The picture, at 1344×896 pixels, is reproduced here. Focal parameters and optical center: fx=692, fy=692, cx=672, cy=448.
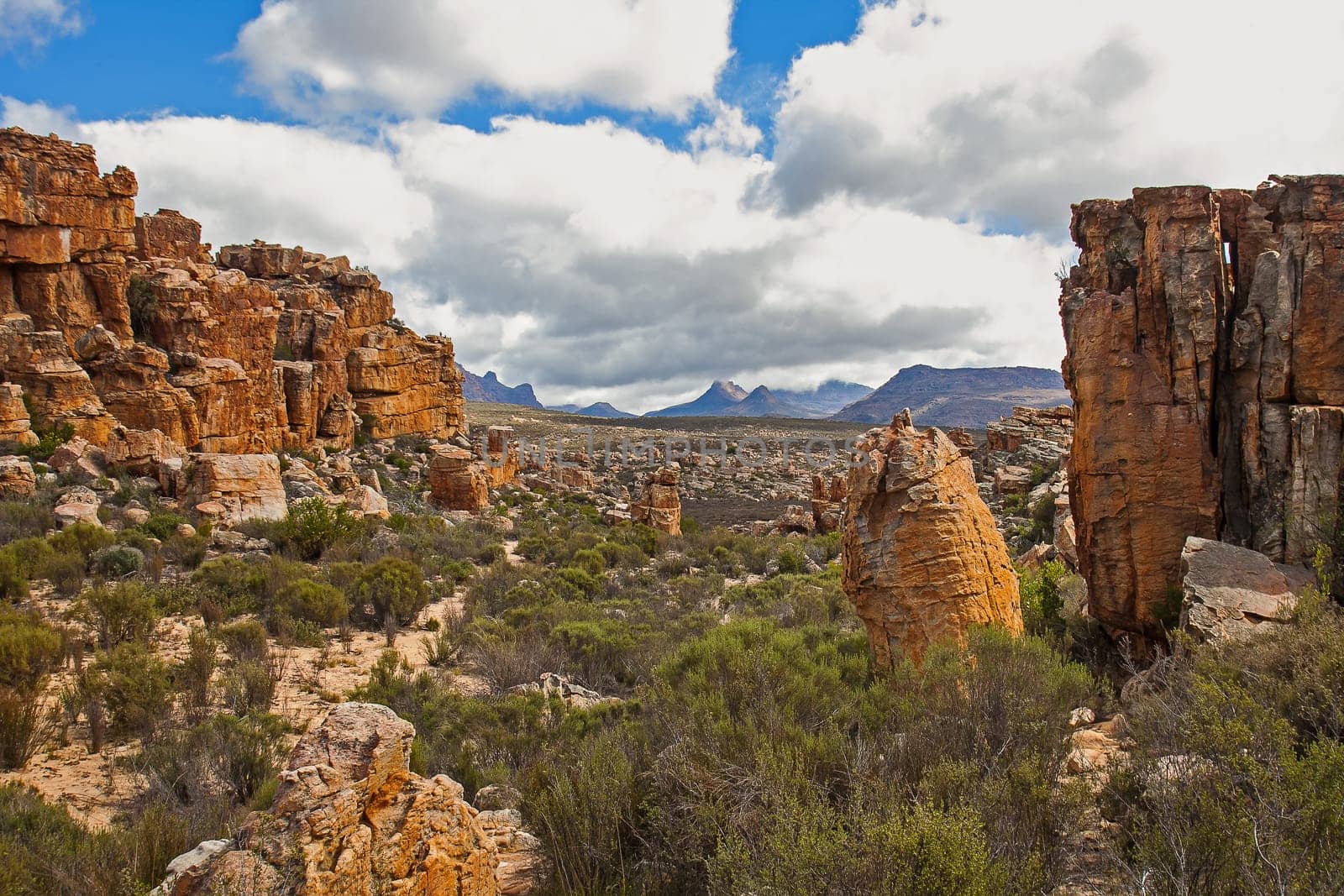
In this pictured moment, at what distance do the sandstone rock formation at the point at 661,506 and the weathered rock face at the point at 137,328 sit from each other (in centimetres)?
1450

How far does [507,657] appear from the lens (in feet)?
29.5

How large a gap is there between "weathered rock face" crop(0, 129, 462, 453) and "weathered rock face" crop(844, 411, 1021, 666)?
2289 centimetres

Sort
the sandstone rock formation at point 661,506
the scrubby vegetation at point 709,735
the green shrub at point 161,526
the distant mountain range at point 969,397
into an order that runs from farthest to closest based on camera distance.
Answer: the distant mountain range at point 969,397 < the sandstone rock formation at point 661,506 < the green shrub at point 161,526 < the scrubby vegetation at point 709,735

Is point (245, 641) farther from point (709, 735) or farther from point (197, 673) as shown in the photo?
point (709, 735)

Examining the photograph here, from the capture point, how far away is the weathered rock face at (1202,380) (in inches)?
276

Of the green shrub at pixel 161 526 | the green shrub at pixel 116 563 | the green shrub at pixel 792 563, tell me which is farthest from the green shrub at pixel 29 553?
the green shrub at pixel 792 563

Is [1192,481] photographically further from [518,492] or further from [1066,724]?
[518,492]

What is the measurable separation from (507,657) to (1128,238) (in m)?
9.16

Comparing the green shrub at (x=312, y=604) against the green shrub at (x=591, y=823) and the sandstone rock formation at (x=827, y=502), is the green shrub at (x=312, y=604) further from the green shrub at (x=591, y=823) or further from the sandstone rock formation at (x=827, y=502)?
the sandstone rock formation at (x=827, y=502)

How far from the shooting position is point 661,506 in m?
24.1

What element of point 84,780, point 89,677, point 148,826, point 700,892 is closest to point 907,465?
point 700,892

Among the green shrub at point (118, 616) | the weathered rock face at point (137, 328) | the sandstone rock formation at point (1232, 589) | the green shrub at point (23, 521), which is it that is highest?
the weathered rock face at point (137, 328)

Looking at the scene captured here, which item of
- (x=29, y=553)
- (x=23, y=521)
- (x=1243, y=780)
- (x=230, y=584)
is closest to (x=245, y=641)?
(x=230, y=584)

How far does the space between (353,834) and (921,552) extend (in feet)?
17.5
